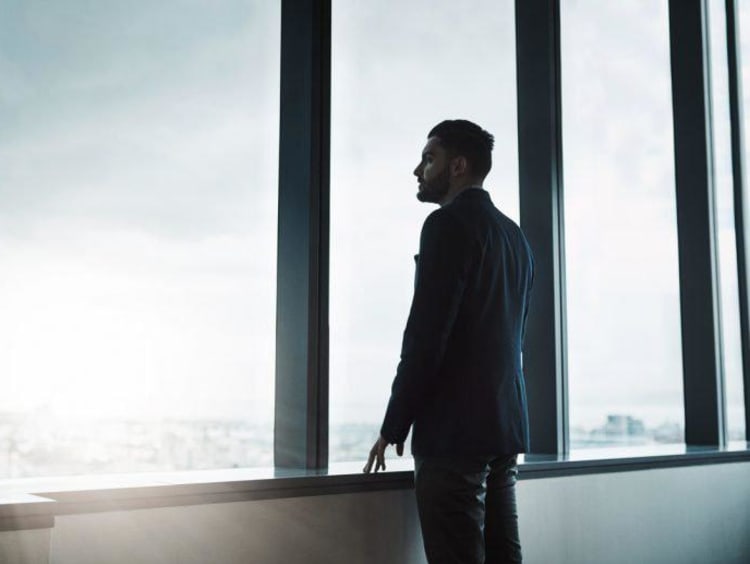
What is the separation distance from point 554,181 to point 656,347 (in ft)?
3.42

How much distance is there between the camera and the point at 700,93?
4.10 metres

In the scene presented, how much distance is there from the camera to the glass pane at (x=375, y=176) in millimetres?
2512

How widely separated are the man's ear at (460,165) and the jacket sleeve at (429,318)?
23cm

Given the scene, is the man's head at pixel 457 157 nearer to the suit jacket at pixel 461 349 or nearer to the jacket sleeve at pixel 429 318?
the suit jacket at pixel 461 349

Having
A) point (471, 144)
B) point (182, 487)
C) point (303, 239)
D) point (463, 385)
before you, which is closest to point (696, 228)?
point (471, 144)

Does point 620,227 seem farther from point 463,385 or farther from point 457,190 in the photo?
point 463,385

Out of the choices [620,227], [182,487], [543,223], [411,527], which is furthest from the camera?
[620,227]

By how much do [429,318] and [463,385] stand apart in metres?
0.18

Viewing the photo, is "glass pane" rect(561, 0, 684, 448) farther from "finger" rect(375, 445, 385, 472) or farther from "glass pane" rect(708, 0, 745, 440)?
"finger" rect(375, 445, 385, 472)

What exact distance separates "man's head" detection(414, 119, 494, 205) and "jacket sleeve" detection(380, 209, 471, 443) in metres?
0.23

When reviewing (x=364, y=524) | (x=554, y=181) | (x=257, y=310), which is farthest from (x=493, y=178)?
(x=364, y=524)

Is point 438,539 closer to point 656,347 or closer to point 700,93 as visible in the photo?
point 656,347

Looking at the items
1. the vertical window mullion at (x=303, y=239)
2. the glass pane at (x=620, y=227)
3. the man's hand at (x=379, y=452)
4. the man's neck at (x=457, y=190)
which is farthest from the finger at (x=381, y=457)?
the glass pane at (x=620, y=227)

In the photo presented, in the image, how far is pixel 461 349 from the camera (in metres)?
2.02
